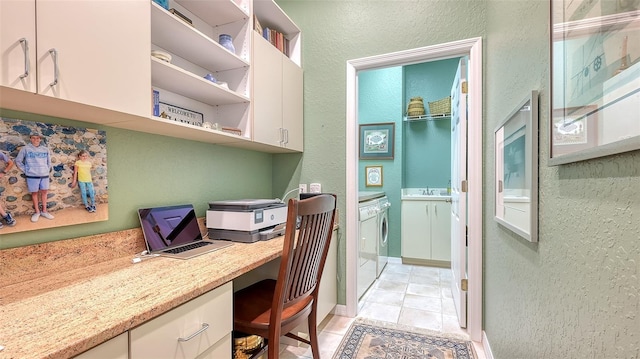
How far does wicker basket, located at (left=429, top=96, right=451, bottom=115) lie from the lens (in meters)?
3.64

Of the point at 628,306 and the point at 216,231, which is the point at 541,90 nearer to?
the point at 628,306

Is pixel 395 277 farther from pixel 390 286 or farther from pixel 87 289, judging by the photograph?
pixel 87 289

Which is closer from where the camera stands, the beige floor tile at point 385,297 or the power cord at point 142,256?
the power cord at point 142,256

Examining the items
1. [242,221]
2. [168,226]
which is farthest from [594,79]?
[168,226]

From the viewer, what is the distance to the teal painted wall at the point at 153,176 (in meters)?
1.15

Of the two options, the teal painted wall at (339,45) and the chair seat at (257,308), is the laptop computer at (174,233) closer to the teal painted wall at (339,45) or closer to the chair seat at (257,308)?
the chair seat at (257,308)

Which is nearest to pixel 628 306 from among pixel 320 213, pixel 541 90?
pixel 541 90

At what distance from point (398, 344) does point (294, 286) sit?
109 cm

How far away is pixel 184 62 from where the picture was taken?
163 cm

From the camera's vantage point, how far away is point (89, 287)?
900 millimetres

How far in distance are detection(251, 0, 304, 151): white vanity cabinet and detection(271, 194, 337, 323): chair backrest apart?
793 mm

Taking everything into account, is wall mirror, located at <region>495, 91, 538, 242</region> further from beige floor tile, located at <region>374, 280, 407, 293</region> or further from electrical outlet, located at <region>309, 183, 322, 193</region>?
beige floor tile, located at <region>374, 280, 407, 293</region>

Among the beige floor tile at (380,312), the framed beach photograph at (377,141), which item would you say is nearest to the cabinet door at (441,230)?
the framed beach photograph at (377,141)

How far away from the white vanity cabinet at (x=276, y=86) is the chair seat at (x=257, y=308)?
3.06 feet
